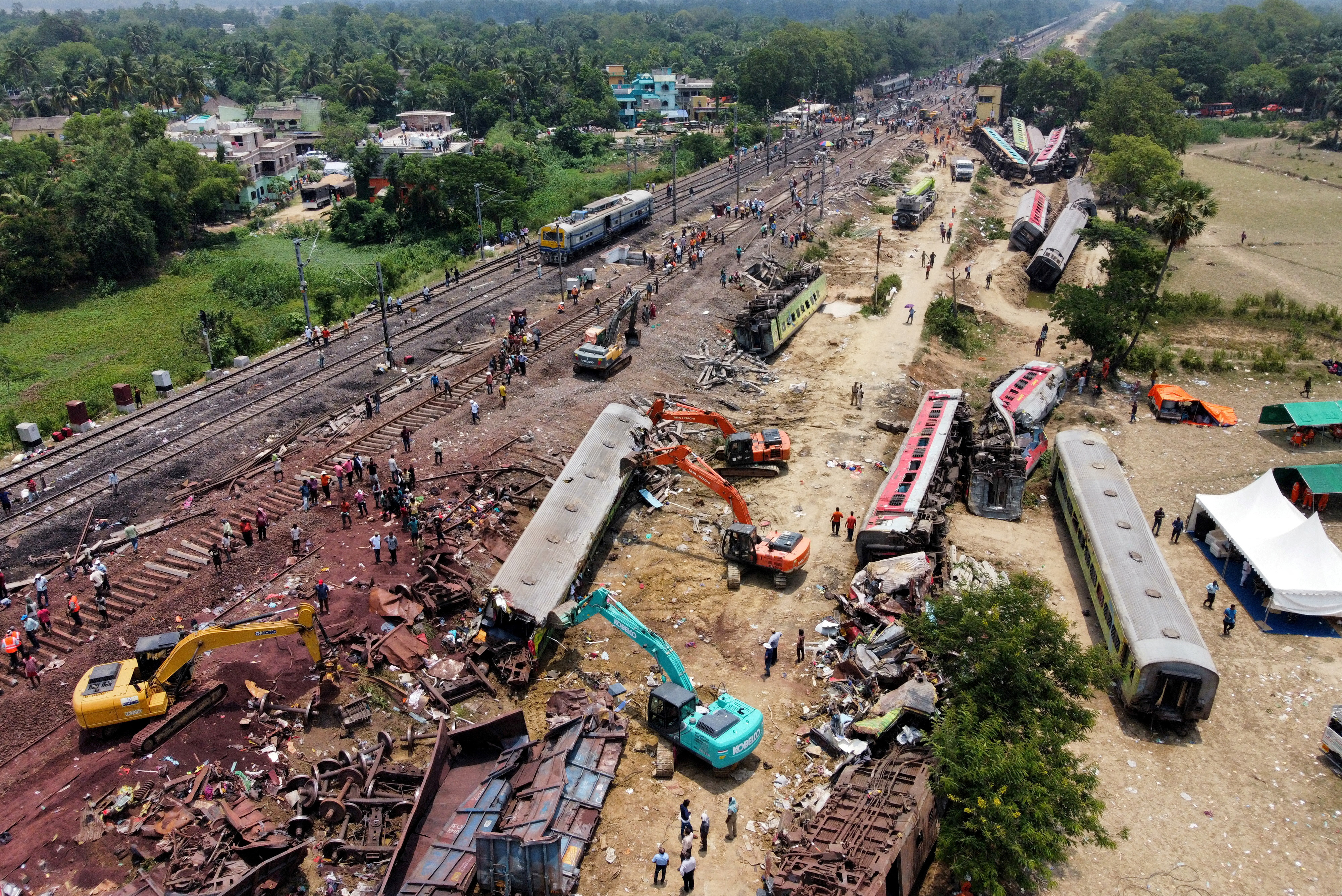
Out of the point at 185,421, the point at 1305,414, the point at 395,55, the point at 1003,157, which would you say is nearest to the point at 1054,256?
the point at 1305,414

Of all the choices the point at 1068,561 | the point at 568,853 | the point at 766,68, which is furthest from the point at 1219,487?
A: the point at 766,68

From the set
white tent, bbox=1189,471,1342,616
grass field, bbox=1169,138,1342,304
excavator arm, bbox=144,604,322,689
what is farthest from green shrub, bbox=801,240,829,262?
excavator arm, bbox=144,604,322,689

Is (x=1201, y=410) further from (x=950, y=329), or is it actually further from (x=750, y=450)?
(x=750, y=450)

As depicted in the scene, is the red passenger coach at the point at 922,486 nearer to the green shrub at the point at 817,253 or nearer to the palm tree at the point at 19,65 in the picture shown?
the green shrub at the point at 817,253

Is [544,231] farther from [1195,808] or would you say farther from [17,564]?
[1195,808]

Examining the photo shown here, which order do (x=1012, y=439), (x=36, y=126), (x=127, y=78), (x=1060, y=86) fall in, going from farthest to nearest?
(x=1060, y=86), (x=127, y=78), (x=36, y=126), (x=1012, y=439)

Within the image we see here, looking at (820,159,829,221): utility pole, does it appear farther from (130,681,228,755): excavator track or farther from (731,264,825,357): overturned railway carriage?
(130,681,228,755): excavator track
